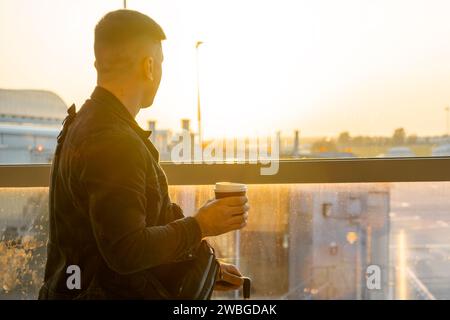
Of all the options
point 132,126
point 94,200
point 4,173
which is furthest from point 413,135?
point 4,173

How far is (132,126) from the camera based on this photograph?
1073 mm

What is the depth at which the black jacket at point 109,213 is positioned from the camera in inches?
36.0

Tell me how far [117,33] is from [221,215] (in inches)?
19.1

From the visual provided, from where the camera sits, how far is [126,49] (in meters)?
1.09

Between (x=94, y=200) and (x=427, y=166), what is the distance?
1256 mm

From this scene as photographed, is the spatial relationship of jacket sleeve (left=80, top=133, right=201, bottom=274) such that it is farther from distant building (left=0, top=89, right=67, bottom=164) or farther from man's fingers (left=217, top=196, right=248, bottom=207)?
distant building (left=0, top=89, right=67, bottom=164)

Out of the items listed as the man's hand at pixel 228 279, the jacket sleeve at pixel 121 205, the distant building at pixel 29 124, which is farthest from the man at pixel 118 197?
the distant building at pixel 29 124

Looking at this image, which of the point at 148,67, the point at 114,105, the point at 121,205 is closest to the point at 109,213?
the point at 121,205

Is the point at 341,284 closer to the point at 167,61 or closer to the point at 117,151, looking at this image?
the point at 167,61

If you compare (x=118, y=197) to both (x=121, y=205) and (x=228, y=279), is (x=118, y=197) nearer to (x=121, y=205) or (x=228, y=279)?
(x=121, y=205)
